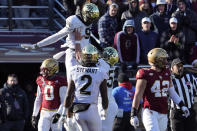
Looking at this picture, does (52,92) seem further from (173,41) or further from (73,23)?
(173,41)

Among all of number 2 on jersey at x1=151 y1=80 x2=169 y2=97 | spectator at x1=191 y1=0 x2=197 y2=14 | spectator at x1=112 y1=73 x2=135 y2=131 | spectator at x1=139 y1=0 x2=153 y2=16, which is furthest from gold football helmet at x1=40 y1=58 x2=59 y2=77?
spectator at x1=191 y1=0 x2=197 y2=14

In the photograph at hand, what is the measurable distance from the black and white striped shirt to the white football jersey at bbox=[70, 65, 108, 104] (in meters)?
2.83

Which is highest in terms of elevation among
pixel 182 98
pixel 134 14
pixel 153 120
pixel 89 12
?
pixel 134 14

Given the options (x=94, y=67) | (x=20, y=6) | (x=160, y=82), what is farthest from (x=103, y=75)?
(x=20, y=6)

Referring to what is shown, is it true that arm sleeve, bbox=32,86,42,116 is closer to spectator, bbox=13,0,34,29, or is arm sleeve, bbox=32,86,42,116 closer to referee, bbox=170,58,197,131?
referee, bbox=170,58,197,131

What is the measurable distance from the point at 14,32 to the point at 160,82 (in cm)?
631

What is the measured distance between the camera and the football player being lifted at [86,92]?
847 centimetres

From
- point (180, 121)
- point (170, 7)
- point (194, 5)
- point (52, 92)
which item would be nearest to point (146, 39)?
point (170, 7)

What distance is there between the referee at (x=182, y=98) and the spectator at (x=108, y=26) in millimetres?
2021

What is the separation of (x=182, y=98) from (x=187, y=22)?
255 centimetres

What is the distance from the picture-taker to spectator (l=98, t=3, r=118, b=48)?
1263 centimetres

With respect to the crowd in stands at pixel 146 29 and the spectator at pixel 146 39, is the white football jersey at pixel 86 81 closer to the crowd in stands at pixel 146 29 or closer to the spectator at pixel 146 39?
the crowd in stands at pixel 146 29

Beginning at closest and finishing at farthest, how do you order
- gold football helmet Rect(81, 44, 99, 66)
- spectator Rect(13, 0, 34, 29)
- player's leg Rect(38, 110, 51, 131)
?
gold football helmet Rect(81, 44, 99, 66)
player's leg Rect(38, 110, 51, 131)
spectator Rect(13, 0, 34, 29)

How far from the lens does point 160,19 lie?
13.0 meters
